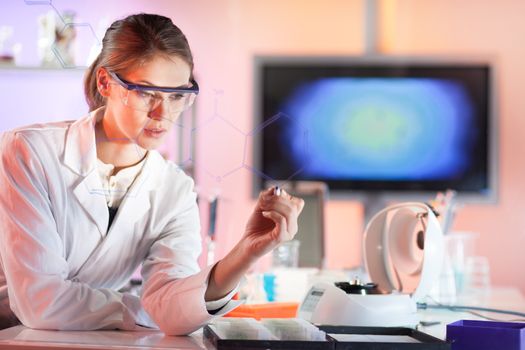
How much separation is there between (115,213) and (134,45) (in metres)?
0.36

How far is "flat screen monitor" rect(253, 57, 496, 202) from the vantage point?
523 centimetres

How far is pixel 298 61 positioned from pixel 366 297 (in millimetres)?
3588

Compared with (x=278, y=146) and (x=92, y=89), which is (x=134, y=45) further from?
(x=278, y=146)

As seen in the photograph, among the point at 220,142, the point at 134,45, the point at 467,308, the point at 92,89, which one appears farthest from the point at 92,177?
the point at 220,142

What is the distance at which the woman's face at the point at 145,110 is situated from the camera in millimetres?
1750

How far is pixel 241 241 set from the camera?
1.65 m

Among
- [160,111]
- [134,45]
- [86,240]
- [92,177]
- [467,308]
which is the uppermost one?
[134,45]

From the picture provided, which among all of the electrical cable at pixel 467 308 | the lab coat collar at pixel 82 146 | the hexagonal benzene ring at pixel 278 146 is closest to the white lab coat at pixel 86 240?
the lab coat collar at pixel 82 146

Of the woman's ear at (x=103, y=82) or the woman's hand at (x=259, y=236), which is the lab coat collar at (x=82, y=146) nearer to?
the woman's ear at (x=103, y=82)

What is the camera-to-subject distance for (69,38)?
188 centimetres

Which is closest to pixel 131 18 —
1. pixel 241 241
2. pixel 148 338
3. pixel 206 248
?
pixel 241 241

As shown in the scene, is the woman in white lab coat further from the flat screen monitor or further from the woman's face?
the flat screen monitor

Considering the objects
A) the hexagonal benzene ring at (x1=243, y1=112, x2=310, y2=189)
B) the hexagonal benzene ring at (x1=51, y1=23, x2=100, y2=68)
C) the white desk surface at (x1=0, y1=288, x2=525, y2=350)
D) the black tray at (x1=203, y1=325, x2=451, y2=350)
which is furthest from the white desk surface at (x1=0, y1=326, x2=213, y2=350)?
the hexagonal benzene ring at (x1=243, y1=112, x2=310, y2=189)

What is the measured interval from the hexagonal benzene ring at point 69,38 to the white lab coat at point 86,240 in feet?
0.43
